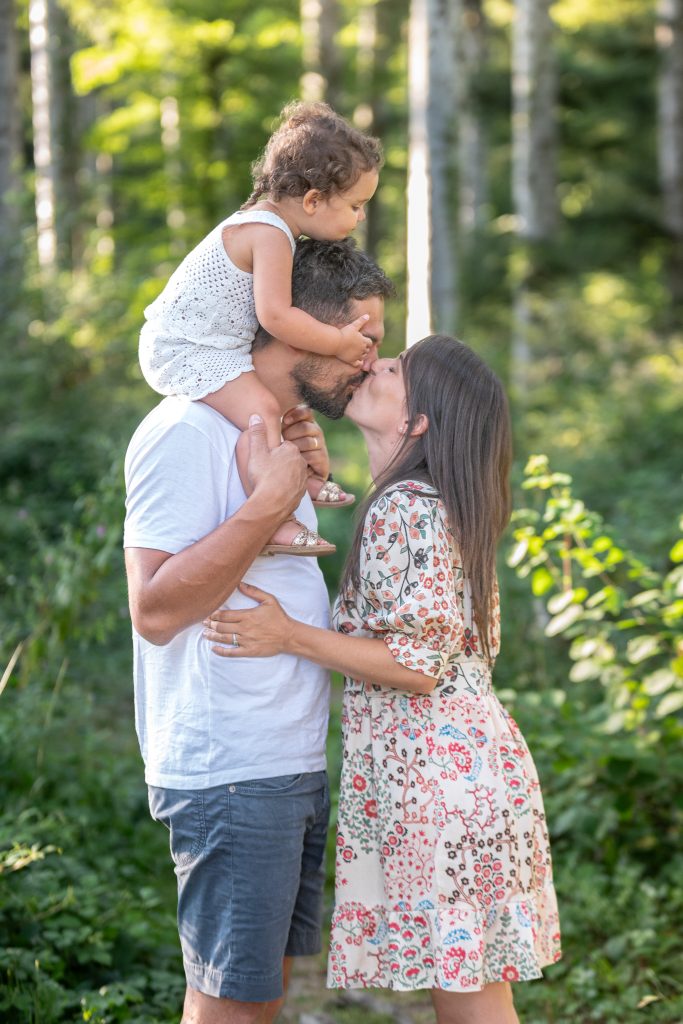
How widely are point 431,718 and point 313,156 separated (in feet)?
4.32

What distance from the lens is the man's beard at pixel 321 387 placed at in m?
2.58

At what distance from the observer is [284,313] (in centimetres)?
250

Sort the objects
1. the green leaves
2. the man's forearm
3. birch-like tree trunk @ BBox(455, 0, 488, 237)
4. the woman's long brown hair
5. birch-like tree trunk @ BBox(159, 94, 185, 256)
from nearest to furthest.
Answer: the man's forearm, the woman's long brown hair, the green leaves, birch-like tree trunk @ BBox(159, 94, 185, 256), birch-like tree trunk @ BBox(455, 0, 488, 237)

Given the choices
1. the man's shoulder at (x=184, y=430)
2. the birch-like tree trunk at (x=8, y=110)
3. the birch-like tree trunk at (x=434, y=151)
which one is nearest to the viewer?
the man's shoulder at (x=184, y=430)

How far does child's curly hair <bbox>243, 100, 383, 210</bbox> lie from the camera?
8.79 ft

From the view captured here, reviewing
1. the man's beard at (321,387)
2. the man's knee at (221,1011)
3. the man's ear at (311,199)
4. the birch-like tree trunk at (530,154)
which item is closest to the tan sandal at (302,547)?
the man's beard at (321,387)

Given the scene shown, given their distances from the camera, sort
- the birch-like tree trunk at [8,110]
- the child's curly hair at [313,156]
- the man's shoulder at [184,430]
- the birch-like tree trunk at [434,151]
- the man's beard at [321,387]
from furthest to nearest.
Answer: the birch-like tree trunk at [8,110] → the birch-like tree trunk at [434,151] → the child's curly hair at [313,156] → the man's beard at [321,387] → the man's shoulder at [184,430]

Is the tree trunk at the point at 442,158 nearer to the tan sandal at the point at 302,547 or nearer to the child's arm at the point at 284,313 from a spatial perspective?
the child's arm at the point at 284,313

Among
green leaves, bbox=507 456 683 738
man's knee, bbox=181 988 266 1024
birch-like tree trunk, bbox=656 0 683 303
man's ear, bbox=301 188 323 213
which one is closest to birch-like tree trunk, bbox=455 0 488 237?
birch-like tree trunk, bbox=656 0 683 303

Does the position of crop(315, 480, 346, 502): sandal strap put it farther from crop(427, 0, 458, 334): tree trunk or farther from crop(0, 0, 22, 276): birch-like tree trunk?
crop(0, 0, 22, 276): birch-like tree trunk

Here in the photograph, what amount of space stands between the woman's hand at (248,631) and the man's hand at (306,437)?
46 centimetres

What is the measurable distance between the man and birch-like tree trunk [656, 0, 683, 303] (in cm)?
1216

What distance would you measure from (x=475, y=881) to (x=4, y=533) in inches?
180

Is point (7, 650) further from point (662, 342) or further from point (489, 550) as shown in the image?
point (662, 342)
